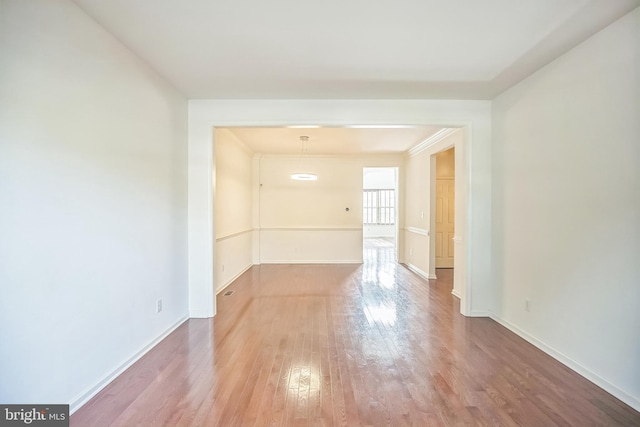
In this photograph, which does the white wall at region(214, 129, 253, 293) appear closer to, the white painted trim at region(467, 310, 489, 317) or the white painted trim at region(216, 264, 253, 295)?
the white painted trim at region(216, 264, 253, 295)

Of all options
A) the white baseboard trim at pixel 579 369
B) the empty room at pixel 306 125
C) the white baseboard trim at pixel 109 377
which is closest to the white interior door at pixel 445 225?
the empty room at pixel 306 125

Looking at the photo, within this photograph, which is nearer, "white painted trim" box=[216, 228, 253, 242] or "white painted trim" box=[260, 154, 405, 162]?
"white painted trim" box=[216, 228, 253, 242]

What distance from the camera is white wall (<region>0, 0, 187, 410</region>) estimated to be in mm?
1463

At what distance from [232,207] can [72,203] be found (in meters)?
3.45

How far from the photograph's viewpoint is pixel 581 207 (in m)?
2.26

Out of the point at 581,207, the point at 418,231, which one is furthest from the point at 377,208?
the point at 581,207

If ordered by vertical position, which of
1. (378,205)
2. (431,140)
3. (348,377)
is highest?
(431,140)

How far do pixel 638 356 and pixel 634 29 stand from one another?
2164 millimetres

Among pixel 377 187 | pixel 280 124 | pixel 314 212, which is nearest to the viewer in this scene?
pixel 280 124

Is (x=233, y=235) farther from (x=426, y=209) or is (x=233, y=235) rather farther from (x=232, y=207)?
(x=426, y=209)

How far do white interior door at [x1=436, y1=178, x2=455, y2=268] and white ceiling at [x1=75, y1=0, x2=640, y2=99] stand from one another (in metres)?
3.47

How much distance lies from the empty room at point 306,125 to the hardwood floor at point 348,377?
0.02 meters

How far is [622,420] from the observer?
175cm

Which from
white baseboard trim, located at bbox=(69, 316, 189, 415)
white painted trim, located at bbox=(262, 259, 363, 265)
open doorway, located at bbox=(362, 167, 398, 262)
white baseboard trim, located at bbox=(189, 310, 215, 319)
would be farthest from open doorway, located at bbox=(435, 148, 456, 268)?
open doorway, located at bbox=(362, 167, 398, 262)
